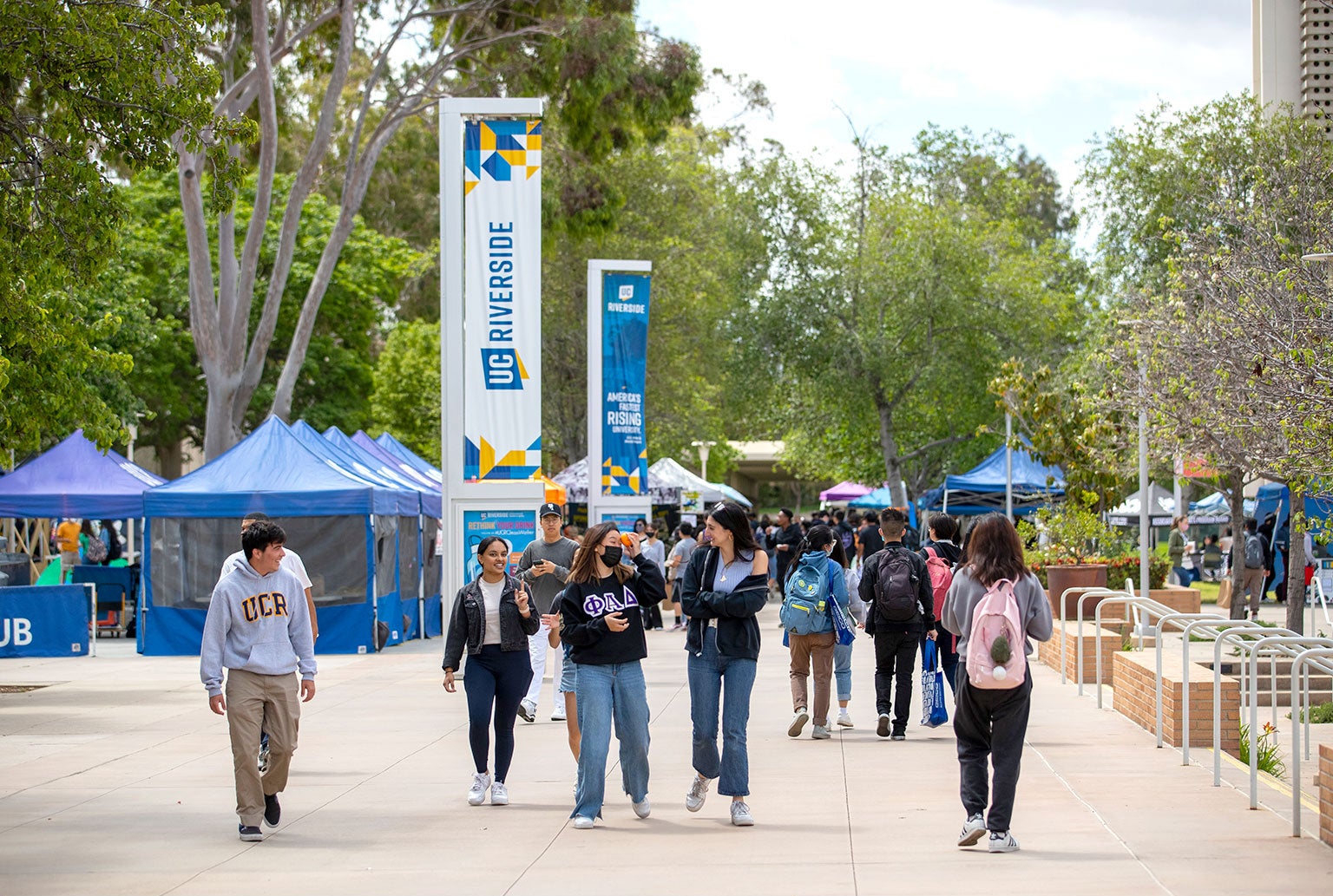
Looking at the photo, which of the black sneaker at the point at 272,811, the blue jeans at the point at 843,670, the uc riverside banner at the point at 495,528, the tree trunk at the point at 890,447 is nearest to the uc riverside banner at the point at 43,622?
the uc riverside banner at the point at 495,528

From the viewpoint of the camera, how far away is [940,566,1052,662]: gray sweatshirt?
762 centimetres

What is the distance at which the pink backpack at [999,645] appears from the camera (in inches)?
289

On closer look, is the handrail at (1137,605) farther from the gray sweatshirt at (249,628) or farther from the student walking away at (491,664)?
the gray sweatshirt at (249,628)

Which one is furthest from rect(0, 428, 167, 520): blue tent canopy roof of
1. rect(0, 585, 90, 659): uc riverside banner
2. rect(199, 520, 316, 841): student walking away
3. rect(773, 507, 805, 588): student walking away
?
rect(199, 520, 316, 841): student walking away

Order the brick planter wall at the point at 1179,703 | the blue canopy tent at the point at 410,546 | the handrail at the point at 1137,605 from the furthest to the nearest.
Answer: the blue canopy tent at the point at 410,546, the handrail at the point at 1137,605, the brick planter wall at the point at 1179,703

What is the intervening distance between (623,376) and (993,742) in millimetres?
18064

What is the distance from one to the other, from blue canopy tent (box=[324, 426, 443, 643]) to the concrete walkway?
9.63 meters

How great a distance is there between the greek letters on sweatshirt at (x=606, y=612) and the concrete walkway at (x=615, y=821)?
3.06ft

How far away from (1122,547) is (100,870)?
60.8 feet

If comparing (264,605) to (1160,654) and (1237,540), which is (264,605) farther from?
(1237,540)

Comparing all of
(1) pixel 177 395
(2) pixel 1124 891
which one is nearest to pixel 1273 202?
(2) pixel 1124 891

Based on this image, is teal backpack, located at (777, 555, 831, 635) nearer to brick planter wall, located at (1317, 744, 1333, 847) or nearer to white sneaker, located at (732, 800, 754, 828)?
white sneaker, located at (732, 800, 754, 828)

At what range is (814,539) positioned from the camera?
37.0 feet

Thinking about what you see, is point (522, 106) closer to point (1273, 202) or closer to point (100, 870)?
point (1273, 202)
